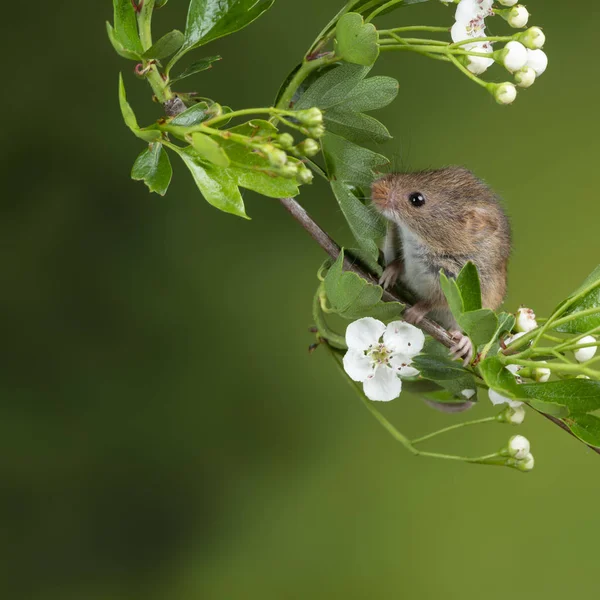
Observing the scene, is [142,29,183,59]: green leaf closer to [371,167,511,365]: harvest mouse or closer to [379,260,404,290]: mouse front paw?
[371,167,511,365]: harvest mouse

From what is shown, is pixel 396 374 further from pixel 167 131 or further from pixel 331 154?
pixel 167 131

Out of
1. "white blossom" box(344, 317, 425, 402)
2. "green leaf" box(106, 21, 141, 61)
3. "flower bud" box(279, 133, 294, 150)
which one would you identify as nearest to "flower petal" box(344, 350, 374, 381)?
"white blossom" box(344, 317, 425, 402)

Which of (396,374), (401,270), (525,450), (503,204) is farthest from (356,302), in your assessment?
(503,204)

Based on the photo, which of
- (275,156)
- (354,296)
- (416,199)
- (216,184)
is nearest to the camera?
(275,156)

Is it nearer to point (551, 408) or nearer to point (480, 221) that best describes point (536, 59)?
point (551, 408)

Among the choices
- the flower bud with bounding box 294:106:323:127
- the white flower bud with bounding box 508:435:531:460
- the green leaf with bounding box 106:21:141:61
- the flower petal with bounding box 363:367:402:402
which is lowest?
the flower petal with bounding box 363:367:402:402

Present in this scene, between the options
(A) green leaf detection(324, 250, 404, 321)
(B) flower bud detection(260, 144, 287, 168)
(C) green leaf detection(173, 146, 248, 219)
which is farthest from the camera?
(A) green leaf detection(324, 250, 404, 321)

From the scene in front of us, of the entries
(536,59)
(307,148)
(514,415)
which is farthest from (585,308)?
(307,148)
